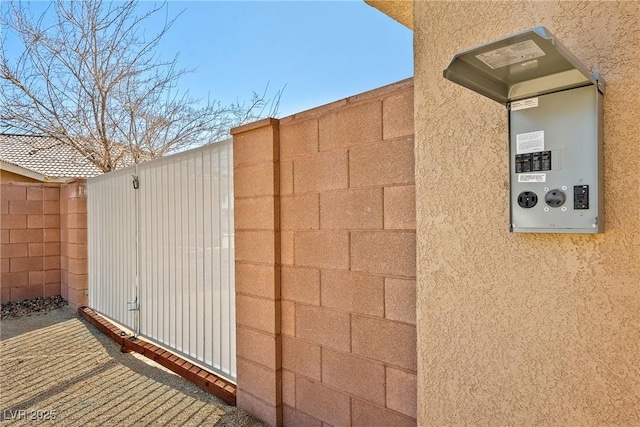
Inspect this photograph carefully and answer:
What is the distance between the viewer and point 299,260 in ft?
10.6

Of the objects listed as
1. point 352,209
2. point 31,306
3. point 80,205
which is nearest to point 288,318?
point 352,209

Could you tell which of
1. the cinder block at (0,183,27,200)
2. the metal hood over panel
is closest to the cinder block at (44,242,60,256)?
the cinder block at (0,183,27,200)

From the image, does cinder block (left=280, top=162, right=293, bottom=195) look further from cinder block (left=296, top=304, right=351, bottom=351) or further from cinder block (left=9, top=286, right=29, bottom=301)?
cinder block (left=9, top=286, right=29, bottom=301)

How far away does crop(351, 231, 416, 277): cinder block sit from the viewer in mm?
2500

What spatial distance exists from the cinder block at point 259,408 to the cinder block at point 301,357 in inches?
15.6

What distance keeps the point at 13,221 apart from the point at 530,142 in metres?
9.76

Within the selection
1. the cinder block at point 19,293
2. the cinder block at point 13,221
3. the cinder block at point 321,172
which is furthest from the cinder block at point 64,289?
the cinder block at point 321,172

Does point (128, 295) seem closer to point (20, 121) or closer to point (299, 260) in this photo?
point (299, 260)

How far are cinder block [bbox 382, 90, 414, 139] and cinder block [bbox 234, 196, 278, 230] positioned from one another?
123 cm

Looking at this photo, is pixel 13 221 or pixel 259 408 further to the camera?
pixel 13 221

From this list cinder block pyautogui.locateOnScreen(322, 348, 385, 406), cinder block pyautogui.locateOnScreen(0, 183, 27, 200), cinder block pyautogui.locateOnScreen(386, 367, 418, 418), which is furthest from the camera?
cinder block pyautogui.locateOnScreen(0, 183, 27, 200)

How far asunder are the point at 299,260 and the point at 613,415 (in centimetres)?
214

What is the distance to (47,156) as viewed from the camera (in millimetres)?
13438

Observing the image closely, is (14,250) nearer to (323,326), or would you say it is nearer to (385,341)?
(323,326)
